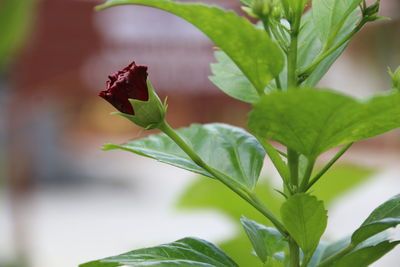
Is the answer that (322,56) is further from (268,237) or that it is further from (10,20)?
(10,20)

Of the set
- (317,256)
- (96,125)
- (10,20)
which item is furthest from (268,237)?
(96,125)

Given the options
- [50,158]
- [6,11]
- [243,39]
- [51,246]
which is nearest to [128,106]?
[243,39]

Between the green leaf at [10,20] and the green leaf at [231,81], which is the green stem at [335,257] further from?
the green leaf at [10,20]

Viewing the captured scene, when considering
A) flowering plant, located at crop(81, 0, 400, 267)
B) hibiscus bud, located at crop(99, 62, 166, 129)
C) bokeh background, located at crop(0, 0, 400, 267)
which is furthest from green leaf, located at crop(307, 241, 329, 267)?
bokeh background, located at crop(0, 0, 400, 267)

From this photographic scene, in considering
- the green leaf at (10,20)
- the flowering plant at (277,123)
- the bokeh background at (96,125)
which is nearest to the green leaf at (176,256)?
the flowering plant at (277,123)

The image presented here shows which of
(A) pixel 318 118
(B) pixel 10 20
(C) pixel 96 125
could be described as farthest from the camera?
(C) pixel 96 125

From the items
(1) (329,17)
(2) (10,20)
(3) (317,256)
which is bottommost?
(3) (317,256)
